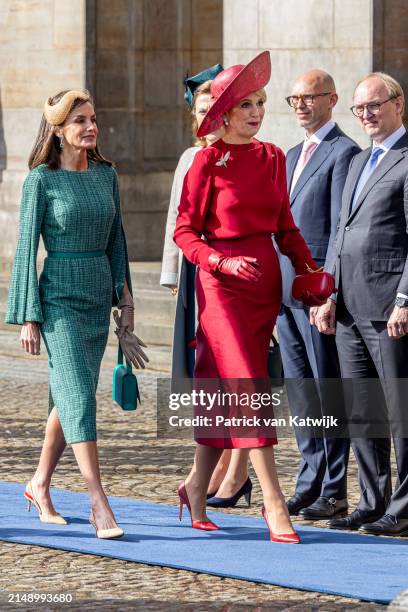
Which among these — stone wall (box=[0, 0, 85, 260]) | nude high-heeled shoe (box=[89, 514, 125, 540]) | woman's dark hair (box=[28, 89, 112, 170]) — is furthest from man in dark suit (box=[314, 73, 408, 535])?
stone wall (box=[0, 0, 85, 260])

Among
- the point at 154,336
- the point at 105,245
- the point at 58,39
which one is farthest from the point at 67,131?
the point at 58,39

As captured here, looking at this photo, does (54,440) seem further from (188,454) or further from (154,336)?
(154,336)

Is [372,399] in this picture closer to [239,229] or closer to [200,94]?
[239,229]

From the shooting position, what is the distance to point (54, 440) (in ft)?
23.4

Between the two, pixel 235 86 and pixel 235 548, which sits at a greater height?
pixel 235 86

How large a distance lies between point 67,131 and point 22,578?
1.89 metres

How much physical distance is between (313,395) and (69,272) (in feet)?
4.31

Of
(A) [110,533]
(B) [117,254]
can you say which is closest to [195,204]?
(B) [117,254]

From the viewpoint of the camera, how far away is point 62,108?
7012 mm

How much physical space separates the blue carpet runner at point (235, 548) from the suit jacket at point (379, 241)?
0.96 m

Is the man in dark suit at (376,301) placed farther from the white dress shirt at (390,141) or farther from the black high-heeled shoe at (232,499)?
the black high-heeled shoe at (232,499)

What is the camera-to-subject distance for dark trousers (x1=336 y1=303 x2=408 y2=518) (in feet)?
22.9

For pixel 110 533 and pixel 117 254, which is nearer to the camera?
pixel 110 533

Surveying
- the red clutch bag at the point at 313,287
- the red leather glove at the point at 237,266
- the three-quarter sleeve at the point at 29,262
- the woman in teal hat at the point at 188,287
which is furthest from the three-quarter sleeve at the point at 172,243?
the red leather glove at the point at 237,266
